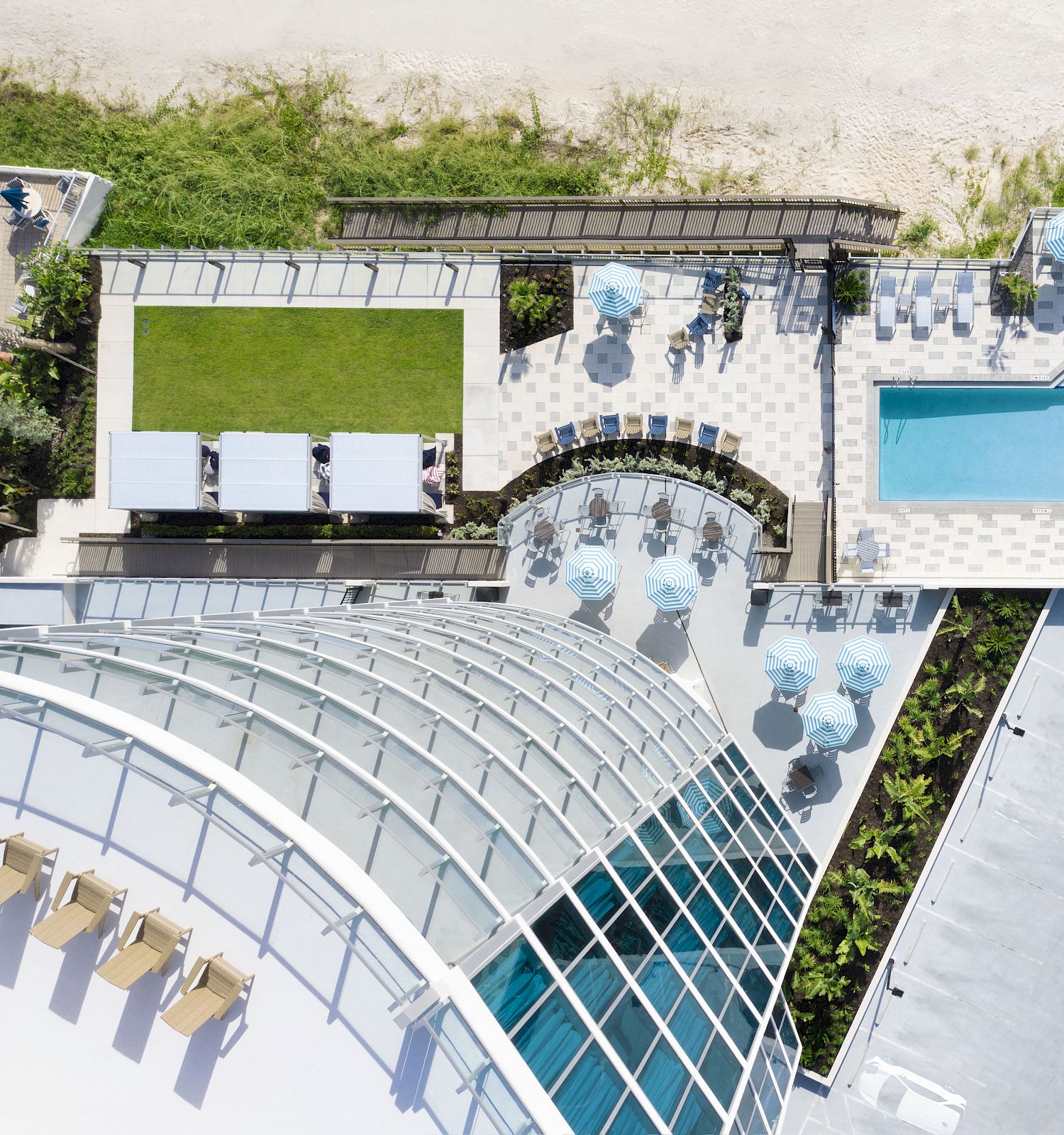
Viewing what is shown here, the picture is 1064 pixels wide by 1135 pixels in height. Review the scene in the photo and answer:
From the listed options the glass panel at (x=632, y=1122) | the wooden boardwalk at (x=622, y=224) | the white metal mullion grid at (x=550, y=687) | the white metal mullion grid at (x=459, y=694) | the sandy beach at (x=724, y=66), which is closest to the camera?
the glass panel at (x=632, y=1122)

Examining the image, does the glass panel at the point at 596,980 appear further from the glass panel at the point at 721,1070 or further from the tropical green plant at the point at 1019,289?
the tropical green plant at the point at 1019,289

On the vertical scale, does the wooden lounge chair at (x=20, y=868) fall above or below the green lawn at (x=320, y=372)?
below

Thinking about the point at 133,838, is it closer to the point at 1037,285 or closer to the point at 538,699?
the point at 538,699

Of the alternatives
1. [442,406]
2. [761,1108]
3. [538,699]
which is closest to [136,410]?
[442,406]

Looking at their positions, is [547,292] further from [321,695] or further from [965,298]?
[321,695]

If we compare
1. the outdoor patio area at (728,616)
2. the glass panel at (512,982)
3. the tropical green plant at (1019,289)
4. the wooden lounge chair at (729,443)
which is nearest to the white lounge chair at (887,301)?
the tropical green plant at (1019,289)

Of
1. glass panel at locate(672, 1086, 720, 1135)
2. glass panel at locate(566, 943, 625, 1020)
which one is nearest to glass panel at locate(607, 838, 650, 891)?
glass panel at locate(566, 943, 625, 1020)

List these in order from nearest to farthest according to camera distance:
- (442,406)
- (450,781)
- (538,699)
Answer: (450,781), (538,699), (442,406)

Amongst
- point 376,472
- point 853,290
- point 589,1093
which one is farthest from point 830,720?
point 589,1093
